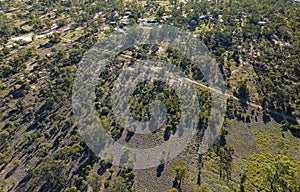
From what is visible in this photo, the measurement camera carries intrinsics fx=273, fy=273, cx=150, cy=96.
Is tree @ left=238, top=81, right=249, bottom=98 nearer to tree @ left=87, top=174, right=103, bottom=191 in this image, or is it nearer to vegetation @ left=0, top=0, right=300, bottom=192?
vegetation @ left=0, top=0, right=300, bottom=192

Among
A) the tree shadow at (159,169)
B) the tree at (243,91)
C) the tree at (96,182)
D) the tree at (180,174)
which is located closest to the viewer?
the tree at (96,182)

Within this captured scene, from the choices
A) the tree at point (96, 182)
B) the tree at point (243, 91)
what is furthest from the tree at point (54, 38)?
Answer: the tree at point (243, 91)

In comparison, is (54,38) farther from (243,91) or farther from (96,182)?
(243,91)

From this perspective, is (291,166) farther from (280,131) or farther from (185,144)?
(185,144)

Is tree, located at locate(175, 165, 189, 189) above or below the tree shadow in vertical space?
above

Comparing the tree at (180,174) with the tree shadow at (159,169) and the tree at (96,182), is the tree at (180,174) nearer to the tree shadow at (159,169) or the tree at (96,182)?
the tree shadow at (159,169)

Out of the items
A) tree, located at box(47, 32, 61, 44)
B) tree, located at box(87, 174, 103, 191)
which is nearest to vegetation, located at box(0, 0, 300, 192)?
tree, located at box(87, 174, 103, 191)

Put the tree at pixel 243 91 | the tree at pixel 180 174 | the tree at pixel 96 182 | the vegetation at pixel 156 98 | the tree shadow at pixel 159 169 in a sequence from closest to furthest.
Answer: the tree at pixel 96 182 → the tree at pixel 180 174 → the vegetation at pixel 156 98 → the tree shadow at pixel 159 169 → the tree at pixel 243 91

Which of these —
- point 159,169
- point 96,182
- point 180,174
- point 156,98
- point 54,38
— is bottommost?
point 159,169

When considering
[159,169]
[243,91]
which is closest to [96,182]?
[159,169]

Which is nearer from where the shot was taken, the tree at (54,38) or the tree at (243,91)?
the tree at (243,91)

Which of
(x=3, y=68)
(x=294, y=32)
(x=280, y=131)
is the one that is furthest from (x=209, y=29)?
(x=3, y=68)
